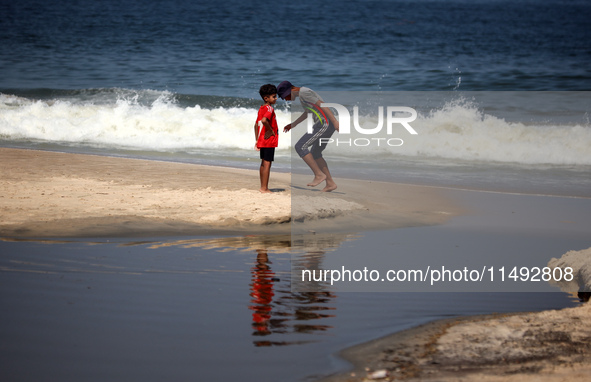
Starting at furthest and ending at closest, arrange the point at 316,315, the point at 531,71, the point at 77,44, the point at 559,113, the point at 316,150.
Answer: the point at 77,44 → the point at 531,71 → the point at 559,113 → the point at 316,150 → the point at 316,315

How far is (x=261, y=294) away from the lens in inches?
189

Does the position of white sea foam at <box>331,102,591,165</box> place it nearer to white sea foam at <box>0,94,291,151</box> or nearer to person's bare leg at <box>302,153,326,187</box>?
white sea foam at <box>0,94,291,151</box>

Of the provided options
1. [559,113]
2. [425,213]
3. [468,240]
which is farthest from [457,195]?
[559,113]

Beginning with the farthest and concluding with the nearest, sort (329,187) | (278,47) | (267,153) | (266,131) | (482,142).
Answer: (278,47)
(482,142)
(329,187)
(267,153)
(266,131)

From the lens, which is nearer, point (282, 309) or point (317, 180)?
point (282, 309)

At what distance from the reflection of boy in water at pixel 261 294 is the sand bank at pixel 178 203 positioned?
1.46 m

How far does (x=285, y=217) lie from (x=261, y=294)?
8.65 ft

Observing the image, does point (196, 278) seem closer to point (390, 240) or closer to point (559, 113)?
point (390, 240)

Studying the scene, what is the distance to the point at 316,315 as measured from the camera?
437 centimetres

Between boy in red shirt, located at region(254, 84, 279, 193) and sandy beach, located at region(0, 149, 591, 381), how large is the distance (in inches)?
15.0

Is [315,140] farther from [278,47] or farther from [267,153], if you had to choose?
[278,47]

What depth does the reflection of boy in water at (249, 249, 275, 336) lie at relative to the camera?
163 inches

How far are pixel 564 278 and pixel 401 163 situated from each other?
8184 millimetres

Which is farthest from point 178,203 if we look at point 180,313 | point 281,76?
point 281,76
